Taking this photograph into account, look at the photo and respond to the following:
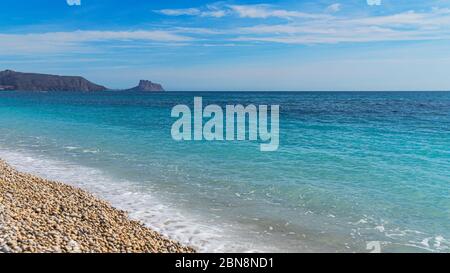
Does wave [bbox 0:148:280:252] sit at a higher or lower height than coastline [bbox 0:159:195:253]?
lower

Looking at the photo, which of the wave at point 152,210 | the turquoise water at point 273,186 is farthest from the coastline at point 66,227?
the turquoise water at point 273,186

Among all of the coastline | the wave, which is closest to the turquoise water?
the wave

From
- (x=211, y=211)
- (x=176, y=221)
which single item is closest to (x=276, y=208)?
(x=211, y=211)

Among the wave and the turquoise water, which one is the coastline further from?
the turquoise water

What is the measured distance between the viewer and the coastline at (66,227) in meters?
7.15

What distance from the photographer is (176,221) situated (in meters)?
10.6

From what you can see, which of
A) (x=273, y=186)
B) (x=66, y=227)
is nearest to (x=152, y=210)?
(x=66, y=227)

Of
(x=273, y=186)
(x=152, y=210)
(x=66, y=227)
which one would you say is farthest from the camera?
(x=273, y=186)

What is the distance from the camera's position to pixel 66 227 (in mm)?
8195

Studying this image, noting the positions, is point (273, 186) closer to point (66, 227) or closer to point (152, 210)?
point (152, 210)

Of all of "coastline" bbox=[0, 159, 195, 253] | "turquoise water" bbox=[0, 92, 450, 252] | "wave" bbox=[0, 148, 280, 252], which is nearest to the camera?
"coastline" bbox=[0, 159, 195, 253]

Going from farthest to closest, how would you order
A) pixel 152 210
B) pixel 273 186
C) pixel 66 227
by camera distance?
pixel 273 186, pixel 152 210, pixel 66 227

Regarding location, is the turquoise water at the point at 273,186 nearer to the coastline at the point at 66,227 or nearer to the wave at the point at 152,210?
the wave at the point at 152,210

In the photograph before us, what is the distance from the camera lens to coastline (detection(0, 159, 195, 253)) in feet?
23.5
